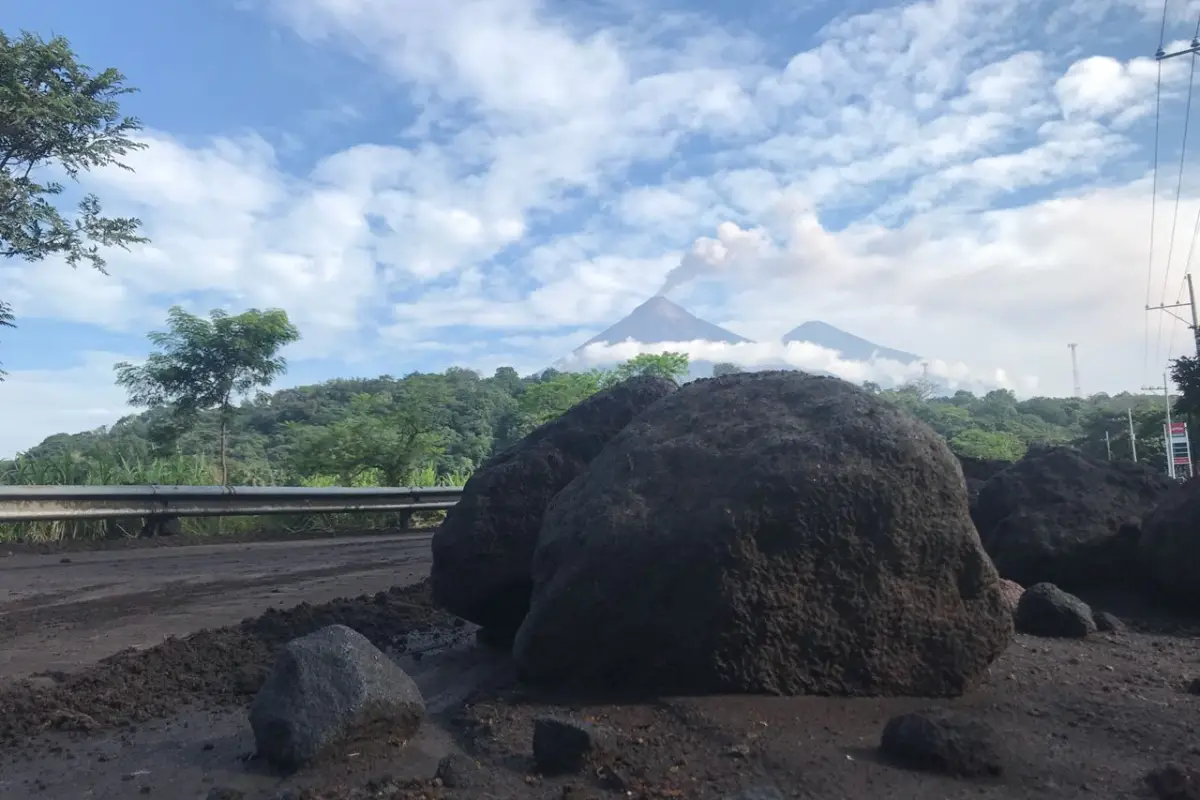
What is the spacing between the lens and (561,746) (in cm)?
292

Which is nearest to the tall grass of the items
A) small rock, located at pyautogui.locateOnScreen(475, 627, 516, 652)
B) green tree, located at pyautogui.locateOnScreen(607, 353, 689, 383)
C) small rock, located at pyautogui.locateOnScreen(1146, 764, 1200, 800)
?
small rock, located at pyautogui.locateOnScreen(475, 627, 516, 652)

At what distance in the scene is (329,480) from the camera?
19516 mm

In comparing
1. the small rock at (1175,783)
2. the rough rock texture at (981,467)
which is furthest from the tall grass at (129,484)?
the small rock at (1175,783)

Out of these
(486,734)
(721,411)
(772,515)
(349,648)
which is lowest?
(486,734)

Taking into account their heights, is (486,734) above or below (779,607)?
below

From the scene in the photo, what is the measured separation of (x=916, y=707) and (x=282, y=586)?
532 cm

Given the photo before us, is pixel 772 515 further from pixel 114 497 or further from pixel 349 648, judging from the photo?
pixel 114 497

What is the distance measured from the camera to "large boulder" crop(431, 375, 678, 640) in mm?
4828

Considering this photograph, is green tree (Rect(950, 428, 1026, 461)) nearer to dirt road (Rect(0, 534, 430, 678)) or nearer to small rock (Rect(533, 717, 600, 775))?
dirt road (Rect(0, 534, 430, 678))

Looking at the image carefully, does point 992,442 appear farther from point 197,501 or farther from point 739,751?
point 739,751

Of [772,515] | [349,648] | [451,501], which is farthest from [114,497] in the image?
[772,515]

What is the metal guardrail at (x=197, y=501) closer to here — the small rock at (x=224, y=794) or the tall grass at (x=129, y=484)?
the tall grass at (x=129, y=484)

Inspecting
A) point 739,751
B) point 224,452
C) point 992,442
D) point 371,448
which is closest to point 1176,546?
point 739,751

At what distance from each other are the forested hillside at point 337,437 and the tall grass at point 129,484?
0.03 meters
